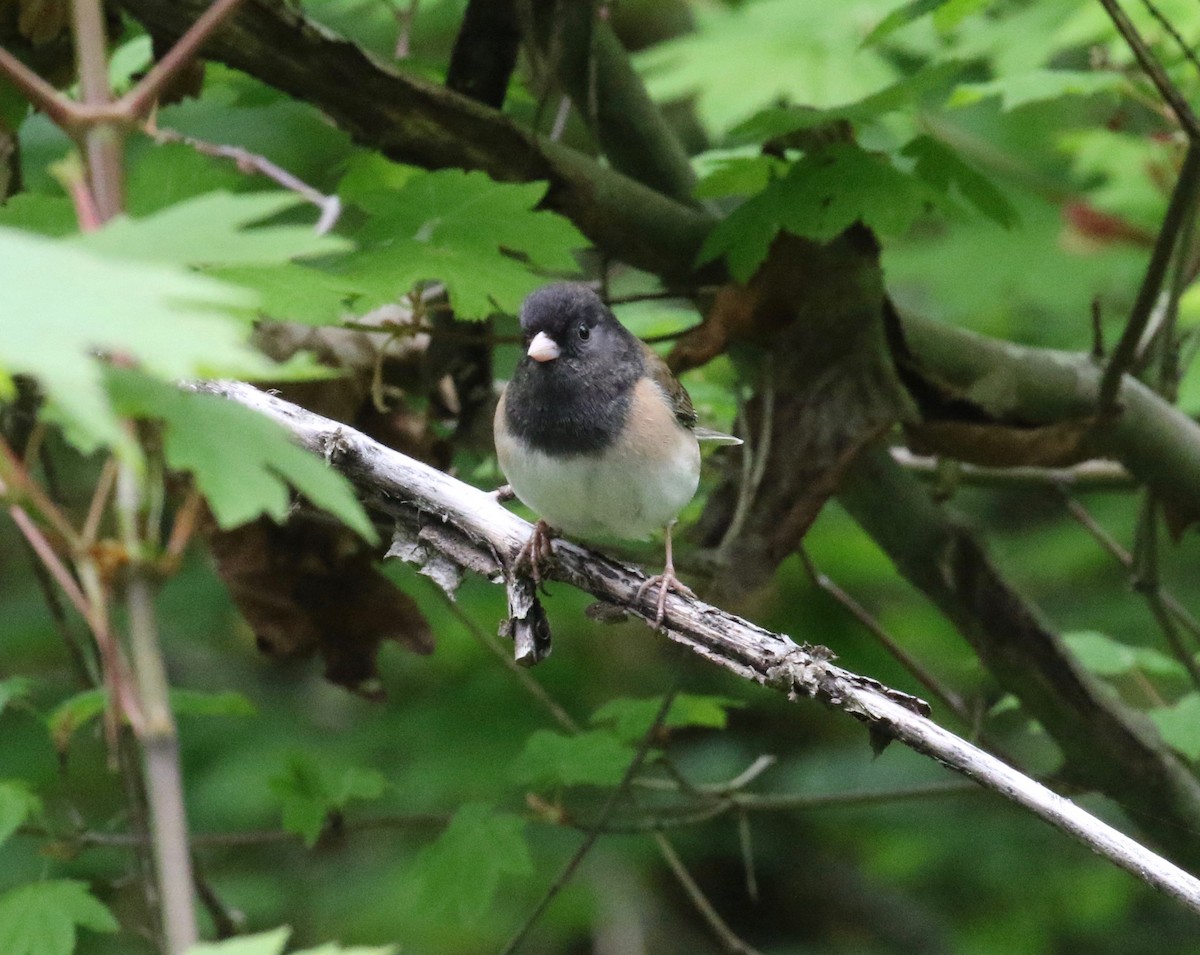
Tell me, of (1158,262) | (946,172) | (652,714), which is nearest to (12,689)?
(652,714)

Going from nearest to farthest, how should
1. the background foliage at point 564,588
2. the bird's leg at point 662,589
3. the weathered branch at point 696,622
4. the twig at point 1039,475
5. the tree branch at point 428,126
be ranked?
1. the background foliage at point 564,588
2. the weathered branch at point 696,622
3. the bird's leg at point 662,589
4. the tree branch at point 428,126
5. the twig at point 1039,475

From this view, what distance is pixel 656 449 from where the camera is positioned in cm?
246

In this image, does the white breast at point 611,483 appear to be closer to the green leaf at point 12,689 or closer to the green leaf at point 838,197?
the green leaf at point 838,197

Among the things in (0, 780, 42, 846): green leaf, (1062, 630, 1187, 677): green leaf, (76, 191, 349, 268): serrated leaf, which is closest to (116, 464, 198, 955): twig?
(76, 191, 349, 268): serrated leaf

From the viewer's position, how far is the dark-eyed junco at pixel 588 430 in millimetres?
2389

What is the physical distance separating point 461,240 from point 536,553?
2.09 feet

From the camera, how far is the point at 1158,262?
8.43 ft

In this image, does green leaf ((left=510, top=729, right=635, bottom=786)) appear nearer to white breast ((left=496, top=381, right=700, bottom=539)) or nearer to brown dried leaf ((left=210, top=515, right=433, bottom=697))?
brown dried leaf ((left=210, top=515, right=433, bottom=697))

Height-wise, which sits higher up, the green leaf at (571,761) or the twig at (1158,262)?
the twig at (1158,262)

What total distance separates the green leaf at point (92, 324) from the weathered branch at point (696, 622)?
1.01 meters

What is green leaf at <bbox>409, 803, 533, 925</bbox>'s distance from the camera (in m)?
2.68

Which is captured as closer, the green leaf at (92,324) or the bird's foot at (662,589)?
the green leaf at (92,324)

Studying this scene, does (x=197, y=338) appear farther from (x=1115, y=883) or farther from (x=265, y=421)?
(x=1115, y=883)

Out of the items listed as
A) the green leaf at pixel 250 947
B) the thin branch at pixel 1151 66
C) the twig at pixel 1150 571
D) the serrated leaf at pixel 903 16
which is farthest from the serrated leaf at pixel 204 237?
the twig at pixel 1150 571
